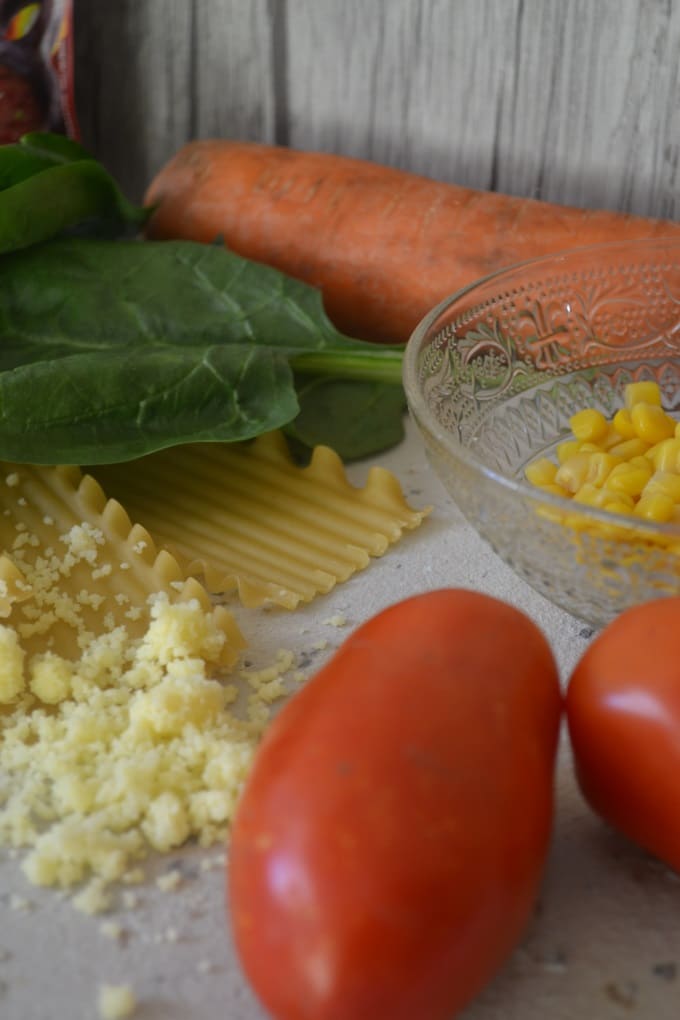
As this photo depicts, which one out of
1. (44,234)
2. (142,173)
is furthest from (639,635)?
(142,173)

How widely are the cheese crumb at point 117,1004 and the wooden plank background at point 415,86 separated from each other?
110cm

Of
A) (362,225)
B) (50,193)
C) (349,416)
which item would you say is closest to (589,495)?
(349,416)

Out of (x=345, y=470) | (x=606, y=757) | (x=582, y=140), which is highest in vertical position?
(x=582, y=140)

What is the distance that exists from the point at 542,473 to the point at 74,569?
42 cm

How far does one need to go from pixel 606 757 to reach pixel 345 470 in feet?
1.95

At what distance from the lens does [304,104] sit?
1620 mm

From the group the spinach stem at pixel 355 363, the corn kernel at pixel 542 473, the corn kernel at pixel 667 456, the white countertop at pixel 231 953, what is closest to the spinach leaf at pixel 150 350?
the spinach stem at pixel 355 363

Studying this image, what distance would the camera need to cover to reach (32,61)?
1.56 meters

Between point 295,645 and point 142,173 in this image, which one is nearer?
point 295,645

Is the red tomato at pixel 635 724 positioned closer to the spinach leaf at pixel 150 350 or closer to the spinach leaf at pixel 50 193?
the spinach leaf at pixel 150 350

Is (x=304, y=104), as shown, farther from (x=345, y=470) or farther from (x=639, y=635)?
(x=639, y=635)

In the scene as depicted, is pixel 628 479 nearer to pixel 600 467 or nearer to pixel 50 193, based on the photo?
pixel 600 467

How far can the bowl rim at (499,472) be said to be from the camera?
74cm

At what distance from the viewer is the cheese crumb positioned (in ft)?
2.07
